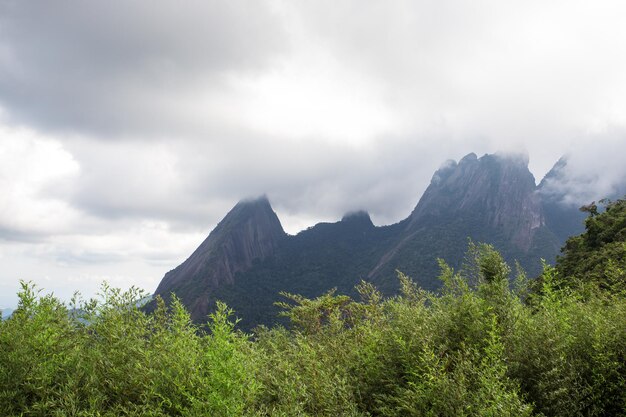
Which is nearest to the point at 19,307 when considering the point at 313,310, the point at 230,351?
the point at 230,351

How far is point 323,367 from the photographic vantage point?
565 inches

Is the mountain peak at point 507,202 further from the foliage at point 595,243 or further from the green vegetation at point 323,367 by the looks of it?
the green vegetation at point 323,367

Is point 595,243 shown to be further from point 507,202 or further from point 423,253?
point 507,202

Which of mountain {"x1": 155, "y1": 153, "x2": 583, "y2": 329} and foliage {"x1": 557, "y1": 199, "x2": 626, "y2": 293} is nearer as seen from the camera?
foliage {"x1": 557, "y1": 199, "x2": 626, "y2": 293}

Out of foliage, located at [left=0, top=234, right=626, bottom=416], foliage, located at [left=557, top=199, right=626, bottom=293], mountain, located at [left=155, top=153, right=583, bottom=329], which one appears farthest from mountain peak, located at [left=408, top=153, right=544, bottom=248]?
foliage, located at [left=0, top=234, right=626, bottom=416]

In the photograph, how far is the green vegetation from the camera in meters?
9.81

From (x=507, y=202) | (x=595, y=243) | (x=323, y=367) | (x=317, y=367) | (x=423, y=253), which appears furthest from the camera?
(x=507, y=202)

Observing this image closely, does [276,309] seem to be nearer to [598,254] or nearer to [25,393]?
[598,254]

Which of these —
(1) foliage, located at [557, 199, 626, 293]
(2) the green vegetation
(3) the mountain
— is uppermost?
(3) the mountain

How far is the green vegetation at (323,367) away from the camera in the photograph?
32.2 ft

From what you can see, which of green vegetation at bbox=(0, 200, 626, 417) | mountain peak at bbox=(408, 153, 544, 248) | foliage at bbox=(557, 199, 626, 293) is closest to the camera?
green vegetation at bbox=(0, 200, 626, 417)

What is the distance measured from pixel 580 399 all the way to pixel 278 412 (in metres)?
8.71

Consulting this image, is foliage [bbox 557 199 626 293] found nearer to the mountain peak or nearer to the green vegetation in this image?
the green vegetation

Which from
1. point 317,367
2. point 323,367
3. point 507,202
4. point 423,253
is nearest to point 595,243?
point 323,367
